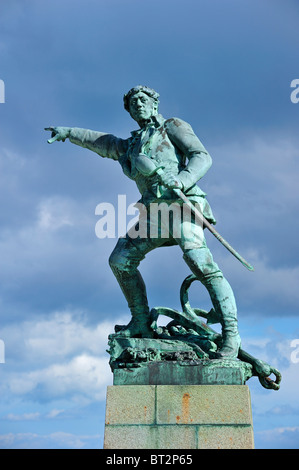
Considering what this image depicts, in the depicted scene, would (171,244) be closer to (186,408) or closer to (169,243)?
(169,243)

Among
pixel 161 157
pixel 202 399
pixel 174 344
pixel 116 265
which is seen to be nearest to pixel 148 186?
pixel 161 157

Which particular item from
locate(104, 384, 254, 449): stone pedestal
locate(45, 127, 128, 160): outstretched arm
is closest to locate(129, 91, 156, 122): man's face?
locate(45, 127, 128, 160): outstretched arm

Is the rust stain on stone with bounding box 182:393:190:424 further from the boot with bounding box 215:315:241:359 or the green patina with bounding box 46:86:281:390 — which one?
the boot with bounding box 215:315:241:359

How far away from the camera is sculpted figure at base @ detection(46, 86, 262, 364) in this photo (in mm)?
7441

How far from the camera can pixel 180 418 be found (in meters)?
6.66

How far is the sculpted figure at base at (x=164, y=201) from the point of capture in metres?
7.44

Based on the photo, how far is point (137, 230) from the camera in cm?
796

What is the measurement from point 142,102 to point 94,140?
38.6 inches

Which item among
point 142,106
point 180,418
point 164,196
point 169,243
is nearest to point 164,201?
point 164,196

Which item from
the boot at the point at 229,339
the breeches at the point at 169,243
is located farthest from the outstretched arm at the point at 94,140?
the boot at the point at 229,339

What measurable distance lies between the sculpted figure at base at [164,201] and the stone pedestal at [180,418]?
0.63 meters
